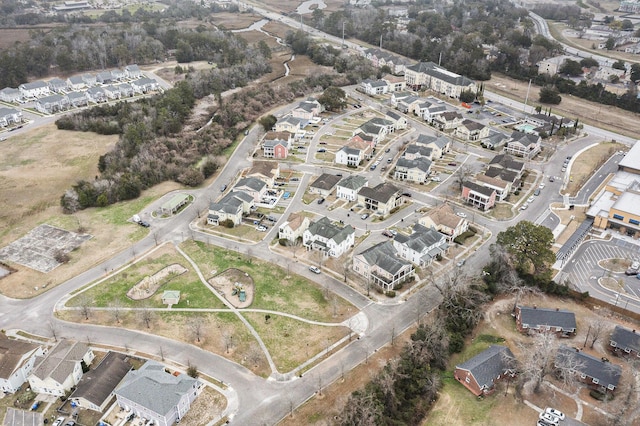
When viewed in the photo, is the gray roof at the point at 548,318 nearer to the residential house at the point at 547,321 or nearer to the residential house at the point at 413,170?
the residential house at the point at 547,321

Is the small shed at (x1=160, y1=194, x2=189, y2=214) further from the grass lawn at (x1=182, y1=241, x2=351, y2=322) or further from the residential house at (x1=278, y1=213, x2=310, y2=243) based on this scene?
the residential house at (x1=278, y1=213, x2=310, y2=243)

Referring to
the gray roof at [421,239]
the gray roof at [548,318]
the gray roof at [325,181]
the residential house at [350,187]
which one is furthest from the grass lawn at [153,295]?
the gray roof at [548,318]

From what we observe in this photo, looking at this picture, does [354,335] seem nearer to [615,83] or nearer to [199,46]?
[615,83]

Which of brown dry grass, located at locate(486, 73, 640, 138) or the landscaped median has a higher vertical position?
brown dry grass, located at locate(486, 73, 640, 138)

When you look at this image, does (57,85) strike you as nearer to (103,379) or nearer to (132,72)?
(132,72)

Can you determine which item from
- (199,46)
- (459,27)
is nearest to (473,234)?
(199,46)

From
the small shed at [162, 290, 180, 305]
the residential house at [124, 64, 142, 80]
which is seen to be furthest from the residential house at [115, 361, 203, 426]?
the residential house at [124, 64, 142, 80]
